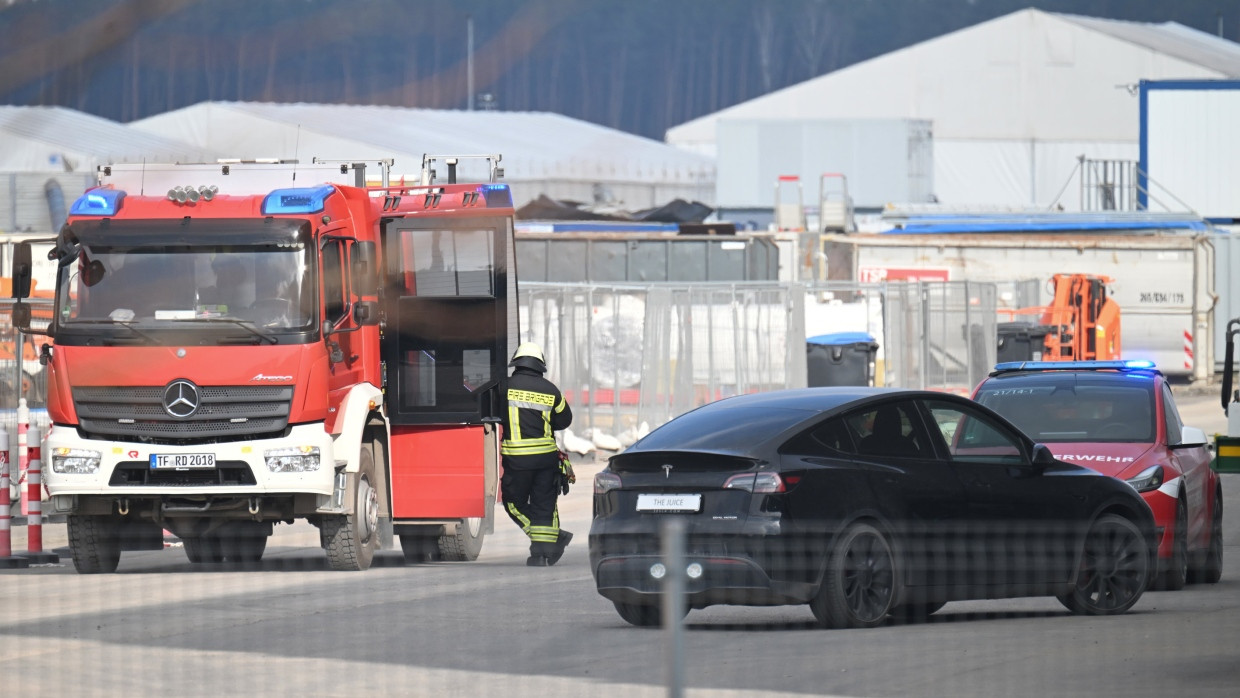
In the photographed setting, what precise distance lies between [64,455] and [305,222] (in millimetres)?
2413

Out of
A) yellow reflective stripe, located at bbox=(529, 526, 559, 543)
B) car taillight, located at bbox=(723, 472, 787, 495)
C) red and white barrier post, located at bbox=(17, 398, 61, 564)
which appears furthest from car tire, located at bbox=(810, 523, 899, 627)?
red and white barrier post, located at bbox=(17, 398, 61, 564)

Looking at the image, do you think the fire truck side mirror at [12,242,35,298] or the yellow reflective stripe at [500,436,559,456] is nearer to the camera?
the fire truck side mirror at [12,242,35,298]

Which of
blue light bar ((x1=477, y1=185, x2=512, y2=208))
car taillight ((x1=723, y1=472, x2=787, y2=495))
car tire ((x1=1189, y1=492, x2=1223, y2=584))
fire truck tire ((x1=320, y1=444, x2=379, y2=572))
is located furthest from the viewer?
blue light bar ((x1=477, y1=185, x2=512, y2=208))

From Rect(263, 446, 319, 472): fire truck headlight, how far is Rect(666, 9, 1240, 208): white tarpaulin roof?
64200 millimetres

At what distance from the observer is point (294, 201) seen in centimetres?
1305

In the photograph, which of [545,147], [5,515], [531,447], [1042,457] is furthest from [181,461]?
[545,147]

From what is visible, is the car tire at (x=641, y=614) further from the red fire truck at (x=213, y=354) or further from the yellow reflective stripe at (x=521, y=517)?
the yellow reflective stripe at (x=521, y=517)

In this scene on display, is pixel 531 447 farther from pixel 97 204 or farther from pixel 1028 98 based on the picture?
pixel 1028 98

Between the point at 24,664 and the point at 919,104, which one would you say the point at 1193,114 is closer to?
the point at 919,104

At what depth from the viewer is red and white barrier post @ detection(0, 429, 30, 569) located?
1420 centimetres

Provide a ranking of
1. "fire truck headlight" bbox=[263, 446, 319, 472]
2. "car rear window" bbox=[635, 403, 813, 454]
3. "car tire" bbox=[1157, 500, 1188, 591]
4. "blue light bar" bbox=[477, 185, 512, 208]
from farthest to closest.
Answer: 1. "blue light bar" bbox=[477, 185, 512, 208]
2. "fire truck headlight" bbox=[263, 446, 319, 472]
3. "car tire" bbox=[1157, 500, 1188, 591]
4. "car rear window" bbox=[635, 403, 813, 454]

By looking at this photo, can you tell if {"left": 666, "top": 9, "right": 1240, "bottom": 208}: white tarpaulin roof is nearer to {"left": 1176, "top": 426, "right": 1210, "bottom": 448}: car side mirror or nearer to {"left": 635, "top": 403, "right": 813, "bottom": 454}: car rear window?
{"left": 1176, "top": 426, "right": 1210, "bottom": 448}: car side mirror

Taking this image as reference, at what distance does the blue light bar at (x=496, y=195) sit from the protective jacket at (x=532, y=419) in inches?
60.0

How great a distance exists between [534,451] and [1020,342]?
21.6 metres
